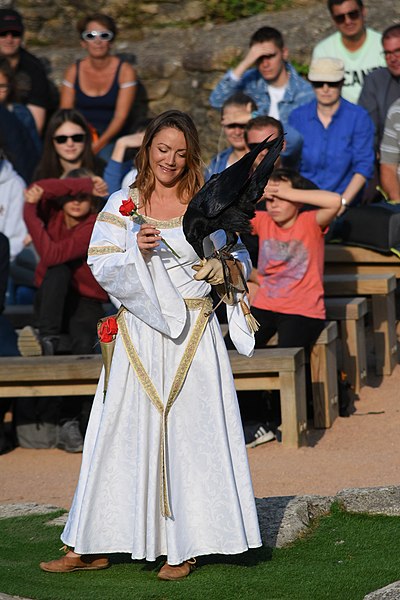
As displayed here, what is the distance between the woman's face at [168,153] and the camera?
17.9ft

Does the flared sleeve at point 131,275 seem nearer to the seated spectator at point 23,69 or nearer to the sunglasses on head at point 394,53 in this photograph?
the sunglasses on head at point 394,53

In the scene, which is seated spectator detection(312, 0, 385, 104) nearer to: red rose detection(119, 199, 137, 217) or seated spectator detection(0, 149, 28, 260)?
seated spectator detection(0, 149, 28, 260)

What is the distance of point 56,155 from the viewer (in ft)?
32.3

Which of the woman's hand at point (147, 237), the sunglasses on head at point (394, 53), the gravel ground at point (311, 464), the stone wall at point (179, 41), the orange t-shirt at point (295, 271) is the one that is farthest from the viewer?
the stone wall at point (179, 41)

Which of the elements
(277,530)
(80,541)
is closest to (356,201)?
(277,530)

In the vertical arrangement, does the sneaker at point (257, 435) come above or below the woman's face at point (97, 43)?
below

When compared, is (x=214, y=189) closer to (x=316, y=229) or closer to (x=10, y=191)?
(x=316, y=229)

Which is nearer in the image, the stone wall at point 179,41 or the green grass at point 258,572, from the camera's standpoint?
the green grass at point 258,572

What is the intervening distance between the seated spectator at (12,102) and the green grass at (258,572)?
593cm

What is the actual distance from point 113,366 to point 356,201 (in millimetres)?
5012

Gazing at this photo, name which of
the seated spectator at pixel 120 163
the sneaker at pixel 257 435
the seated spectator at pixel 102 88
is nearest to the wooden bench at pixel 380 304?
the sneaker at pixel 257 435

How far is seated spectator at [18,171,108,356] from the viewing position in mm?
8578

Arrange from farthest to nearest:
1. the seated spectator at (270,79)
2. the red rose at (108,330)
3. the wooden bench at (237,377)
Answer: the seated spectator at (270,79) → the wooden bench at (237,377) → the red rose at (108,330)

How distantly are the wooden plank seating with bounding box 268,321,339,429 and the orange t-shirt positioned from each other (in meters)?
0.20
